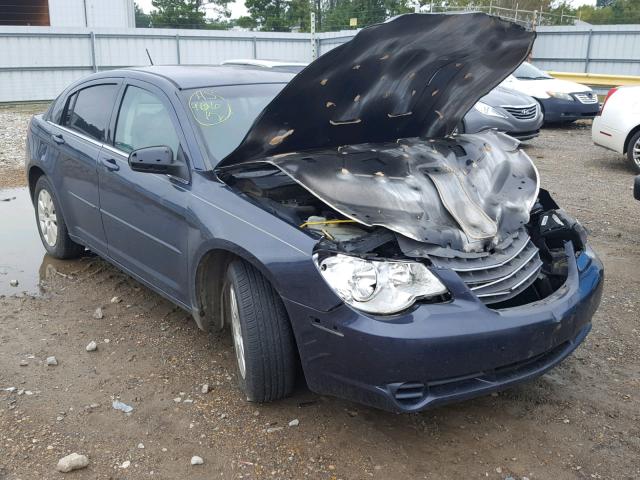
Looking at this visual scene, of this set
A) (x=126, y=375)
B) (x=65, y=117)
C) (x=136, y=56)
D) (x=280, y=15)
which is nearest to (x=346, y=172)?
(x=126, y=375)

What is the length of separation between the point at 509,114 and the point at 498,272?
8.21 metres

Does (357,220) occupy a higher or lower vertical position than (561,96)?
higher

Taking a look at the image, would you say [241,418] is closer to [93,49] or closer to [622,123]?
[622,123]

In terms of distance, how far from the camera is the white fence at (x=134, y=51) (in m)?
19.4

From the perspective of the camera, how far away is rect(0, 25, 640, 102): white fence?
19.4m

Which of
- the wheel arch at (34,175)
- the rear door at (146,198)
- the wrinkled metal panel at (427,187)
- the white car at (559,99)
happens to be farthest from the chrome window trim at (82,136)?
the white car at (559,99)

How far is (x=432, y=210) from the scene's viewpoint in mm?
3188

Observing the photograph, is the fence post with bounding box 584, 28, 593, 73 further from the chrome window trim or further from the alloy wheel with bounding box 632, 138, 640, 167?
the chrome window trim

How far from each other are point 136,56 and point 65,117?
17.2 meters

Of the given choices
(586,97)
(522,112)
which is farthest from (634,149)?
(586,97)

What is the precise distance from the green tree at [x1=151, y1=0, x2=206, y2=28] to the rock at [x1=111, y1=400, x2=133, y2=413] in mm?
31287

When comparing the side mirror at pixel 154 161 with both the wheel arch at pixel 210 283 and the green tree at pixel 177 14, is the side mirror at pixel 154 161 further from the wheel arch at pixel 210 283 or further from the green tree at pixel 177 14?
the green tree at pixel 177 14

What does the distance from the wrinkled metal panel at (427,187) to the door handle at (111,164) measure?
4.18 feet

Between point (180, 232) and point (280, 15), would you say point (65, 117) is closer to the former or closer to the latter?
point (180, 232)
